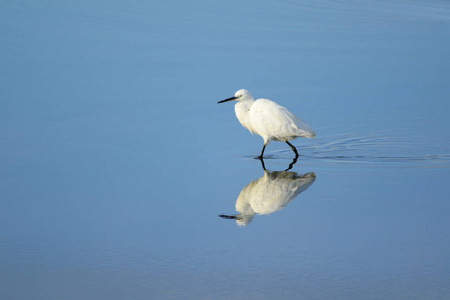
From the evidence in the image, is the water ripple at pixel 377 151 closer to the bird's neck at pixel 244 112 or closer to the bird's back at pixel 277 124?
the bird's back at pixel 277 124

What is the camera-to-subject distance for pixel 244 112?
384 inches

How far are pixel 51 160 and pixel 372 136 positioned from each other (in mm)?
3971

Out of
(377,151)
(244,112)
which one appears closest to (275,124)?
(244,112)

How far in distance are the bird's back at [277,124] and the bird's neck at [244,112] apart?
0.98ft

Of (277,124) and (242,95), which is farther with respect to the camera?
(242,95)

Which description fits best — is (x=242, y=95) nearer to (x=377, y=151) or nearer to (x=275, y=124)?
(x=275, y=124)

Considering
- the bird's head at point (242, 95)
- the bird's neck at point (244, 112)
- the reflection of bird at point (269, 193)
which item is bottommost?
the reflection of bird at point (269, 193)

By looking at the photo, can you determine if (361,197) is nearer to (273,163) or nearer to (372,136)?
(273,163)

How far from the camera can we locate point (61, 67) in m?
12.8

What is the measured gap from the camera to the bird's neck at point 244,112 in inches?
381

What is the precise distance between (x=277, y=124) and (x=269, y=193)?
6.05ft

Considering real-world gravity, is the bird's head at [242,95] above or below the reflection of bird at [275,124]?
above

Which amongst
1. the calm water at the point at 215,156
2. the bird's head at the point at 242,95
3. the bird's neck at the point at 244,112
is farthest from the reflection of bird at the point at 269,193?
the bird's head at the point at 242,95

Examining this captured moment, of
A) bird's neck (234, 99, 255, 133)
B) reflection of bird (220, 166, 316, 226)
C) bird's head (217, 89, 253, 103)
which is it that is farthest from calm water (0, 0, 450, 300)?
bird's head (217, 89, 253, 103)
